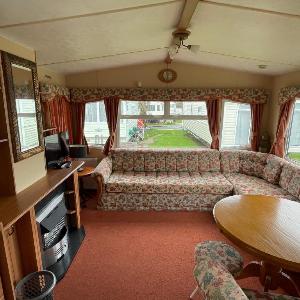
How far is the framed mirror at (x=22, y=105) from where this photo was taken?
1.88m

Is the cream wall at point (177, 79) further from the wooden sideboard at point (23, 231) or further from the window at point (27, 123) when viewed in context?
the wooden sideboard at point (23, 231)

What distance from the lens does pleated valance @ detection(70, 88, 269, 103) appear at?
4172mm

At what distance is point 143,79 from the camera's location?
425cm

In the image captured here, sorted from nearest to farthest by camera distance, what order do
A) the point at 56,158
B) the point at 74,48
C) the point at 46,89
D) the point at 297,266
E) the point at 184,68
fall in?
the point at 297,266 < the point at 74,48 < the point at 56,158 < the point at 46,89 < the point at 184,68

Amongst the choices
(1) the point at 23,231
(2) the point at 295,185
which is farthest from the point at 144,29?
(2) the point at 295,185

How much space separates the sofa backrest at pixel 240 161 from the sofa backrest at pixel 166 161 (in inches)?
5.8

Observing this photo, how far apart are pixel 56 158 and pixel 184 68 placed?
2738 mm

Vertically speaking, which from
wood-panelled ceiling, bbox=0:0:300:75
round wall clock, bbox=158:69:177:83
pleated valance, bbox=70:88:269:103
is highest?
wood-panelled ceiling, bbox=0:0:300:75

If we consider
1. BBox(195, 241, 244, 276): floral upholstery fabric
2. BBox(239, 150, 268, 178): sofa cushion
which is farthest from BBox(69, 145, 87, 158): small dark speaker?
BBox(239, 150, 268, 178): sofa cushion

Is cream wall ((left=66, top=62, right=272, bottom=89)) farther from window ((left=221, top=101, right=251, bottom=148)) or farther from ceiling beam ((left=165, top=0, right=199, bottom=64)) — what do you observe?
ceiling beam ((left=165, top=0, right=199, bottom=64))

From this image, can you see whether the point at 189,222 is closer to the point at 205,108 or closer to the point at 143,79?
the point at 205,108

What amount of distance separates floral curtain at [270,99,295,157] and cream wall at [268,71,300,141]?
26 cm

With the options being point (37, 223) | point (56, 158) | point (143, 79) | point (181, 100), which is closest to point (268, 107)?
point (181, 100)

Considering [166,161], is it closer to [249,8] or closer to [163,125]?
[163,125]
